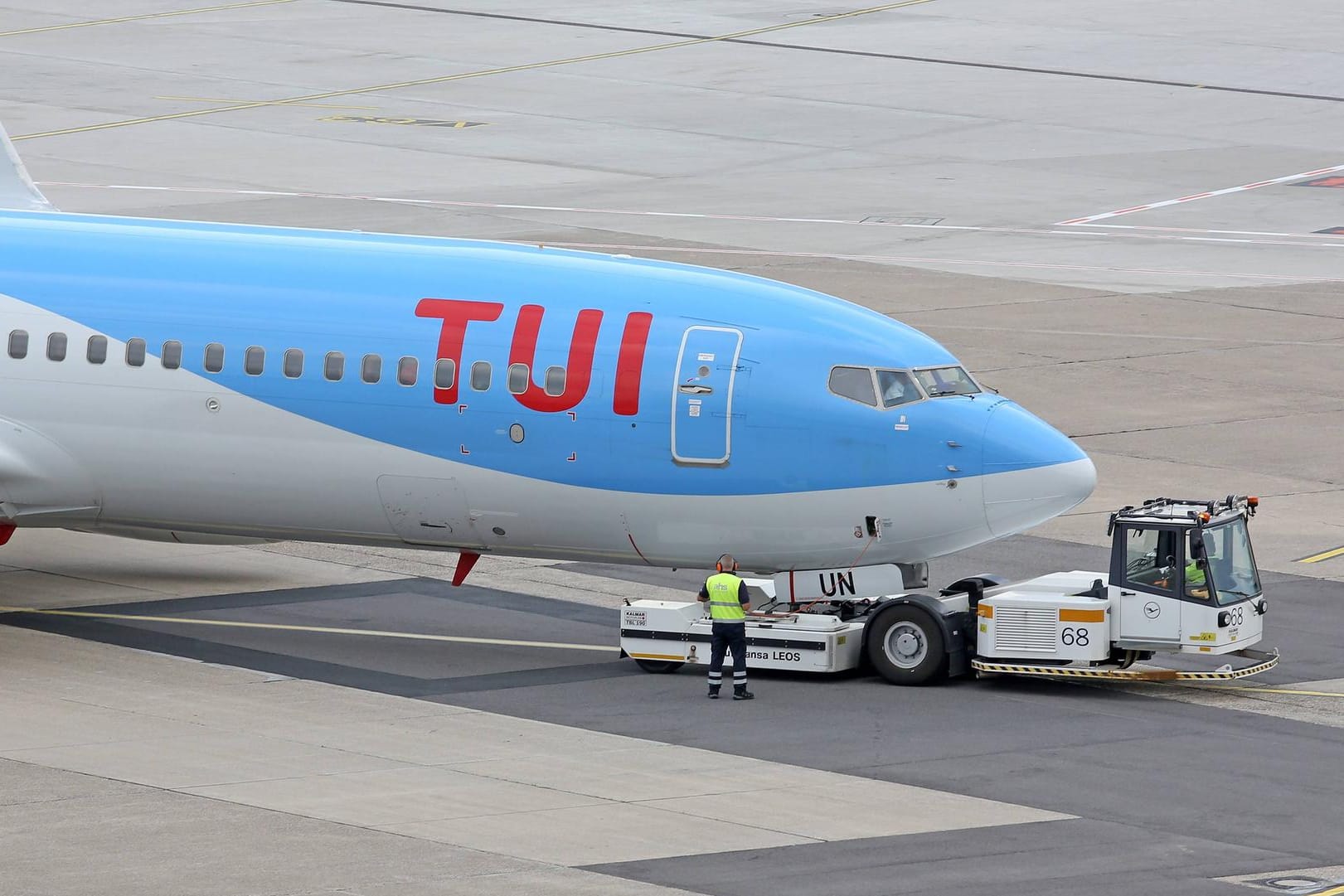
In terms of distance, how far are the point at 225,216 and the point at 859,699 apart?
137ft

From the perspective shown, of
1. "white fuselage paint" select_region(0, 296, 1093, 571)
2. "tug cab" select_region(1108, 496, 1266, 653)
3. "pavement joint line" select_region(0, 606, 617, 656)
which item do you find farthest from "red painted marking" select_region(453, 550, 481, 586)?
"tug cab" select_region(1108, 496, 1266, 653)

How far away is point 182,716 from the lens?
26.8m

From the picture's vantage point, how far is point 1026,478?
2806 cm

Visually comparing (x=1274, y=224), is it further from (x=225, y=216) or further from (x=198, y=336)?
(x=198, y=336)

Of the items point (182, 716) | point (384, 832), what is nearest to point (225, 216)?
point (182, 716)

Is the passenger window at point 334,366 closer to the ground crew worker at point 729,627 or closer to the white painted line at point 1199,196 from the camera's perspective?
the ground crew worker at point 729,627

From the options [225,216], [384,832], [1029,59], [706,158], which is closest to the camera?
[384,832]

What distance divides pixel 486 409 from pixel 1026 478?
6915 mm

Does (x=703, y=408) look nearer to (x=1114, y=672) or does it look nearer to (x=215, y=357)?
(x=1114, y=672)

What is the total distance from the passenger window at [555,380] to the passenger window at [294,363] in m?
3.35

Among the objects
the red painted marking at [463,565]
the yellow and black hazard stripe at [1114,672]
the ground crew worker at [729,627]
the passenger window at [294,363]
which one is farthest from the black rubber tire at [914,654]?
the passenger window at [294,363]

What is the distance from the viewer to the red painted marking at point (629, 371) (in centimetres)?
2869

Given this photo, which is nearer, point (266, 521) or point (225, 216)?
point (266, 521)

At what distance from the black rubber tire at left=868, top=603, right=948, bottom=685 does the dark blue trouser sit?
190cm
